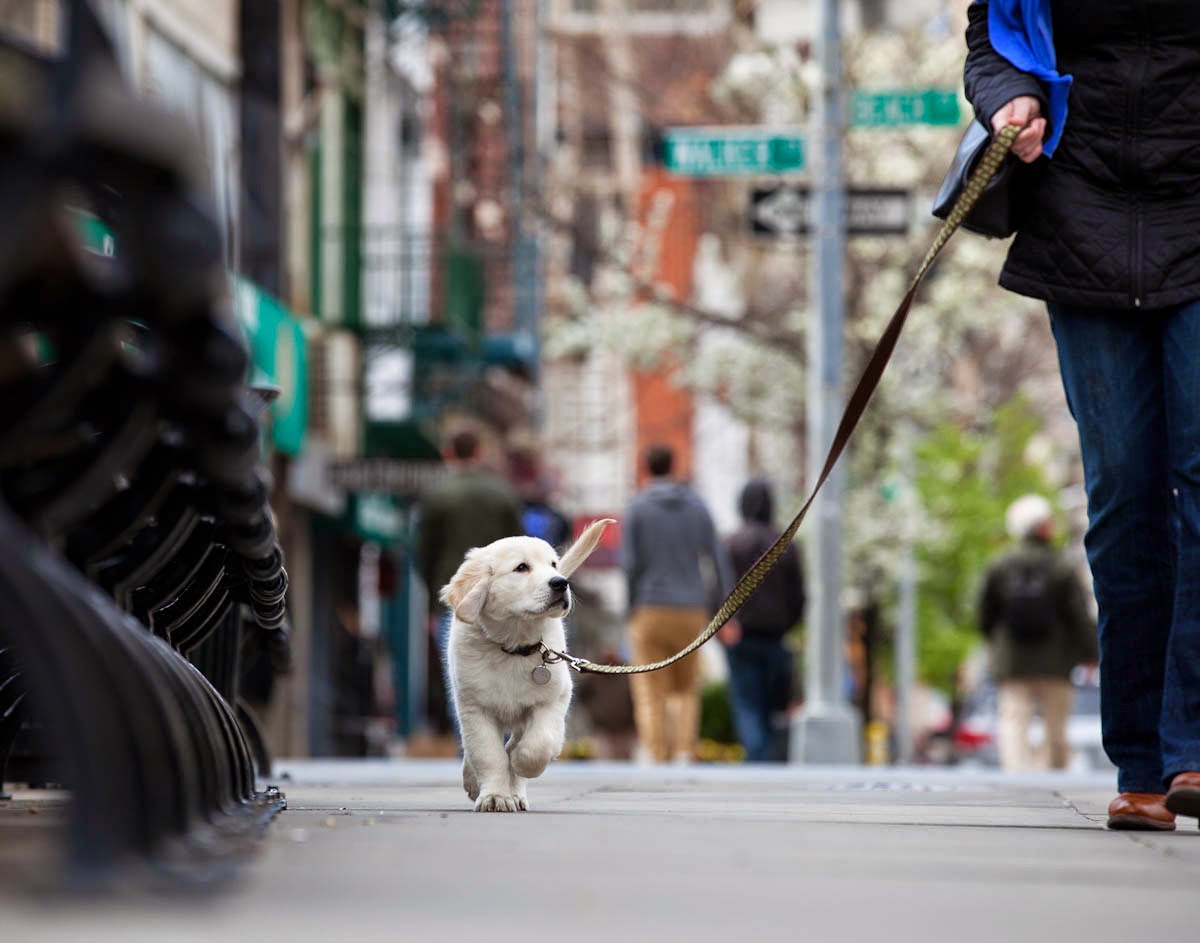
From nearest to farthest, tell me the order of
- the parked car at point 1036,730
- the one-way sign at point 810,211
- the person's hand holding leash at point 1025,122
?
the person's hand holding leash at point 1025,122
the one-way sign at point 810,211
the parked car at point 1036,730

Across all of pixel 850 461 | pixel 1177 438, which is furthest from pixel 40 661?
pixel 850 461

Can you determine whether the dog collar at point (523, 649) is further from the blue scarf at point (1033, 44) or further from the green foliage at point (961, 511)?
the green foliage at point (961, 511)

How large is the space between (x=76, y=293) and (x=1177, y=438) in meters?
3.35

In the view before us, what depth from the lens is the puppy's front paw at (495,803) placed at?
6.37 meters

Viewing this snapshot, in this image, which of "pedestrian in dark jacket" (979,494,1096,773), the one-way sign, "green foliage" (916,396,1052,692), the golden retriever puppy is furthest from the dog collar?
"green foliage" (916,396,1052,692)

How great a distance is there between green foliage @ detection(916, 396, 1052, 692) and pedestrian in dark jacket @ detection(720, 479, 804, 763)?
1228 cm

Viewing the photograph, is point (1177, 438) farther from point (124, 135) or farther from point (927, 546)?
point (927, 546)

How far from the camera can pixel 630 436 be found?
55.1 meters

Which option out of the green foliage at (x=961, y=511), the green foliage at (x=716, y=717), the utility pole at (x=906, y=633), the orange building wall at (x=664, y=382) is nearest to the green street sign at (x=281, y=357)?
the green foliage at (x=716, y=717)

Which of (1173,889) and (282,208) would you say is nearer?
(1173,889)

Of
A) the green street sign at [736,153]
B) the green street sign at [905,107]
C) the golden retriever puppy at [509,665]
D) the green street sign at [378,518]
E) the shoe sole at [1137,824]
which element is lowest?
the shoe sole at [1137,824]

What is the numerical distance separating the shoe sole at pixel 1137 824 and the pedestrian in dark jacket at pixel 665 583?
8643 millimetres

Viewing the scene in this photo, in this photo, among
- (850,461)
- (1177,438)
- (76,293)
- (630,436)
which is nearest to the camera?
(76,293)

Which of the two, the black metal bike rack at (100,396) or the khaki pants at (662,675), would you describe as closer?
the black metal bike rack at (100,396)
